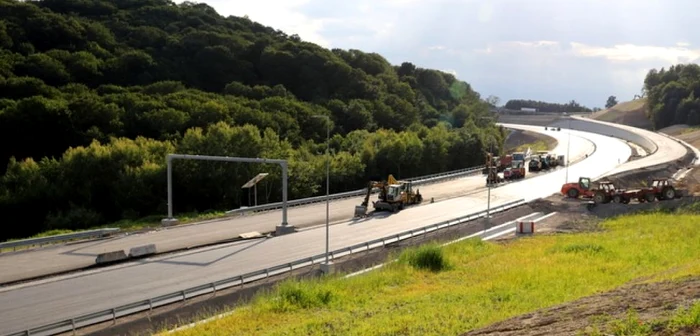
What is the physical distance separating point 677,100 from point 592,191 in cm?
11721

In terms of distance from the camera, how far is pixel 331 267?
3070cm

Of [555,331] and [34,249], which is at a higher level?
[555,331]

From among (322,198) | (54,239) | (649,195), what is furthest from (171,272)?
(649,195)

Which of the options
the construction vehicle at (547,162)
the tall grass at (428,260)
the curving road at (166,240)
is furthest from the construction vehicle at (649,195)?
the construction vehicle at (547,162)

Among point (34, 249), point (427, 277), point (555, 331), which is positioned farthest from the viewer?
point (34, 249)

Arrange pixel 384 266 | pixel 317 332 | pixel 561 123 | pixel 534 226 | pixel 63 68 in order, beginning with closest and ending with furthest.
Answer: pixel 317 332
pixel 384 266
pixel 534 226
pixel 63 68
pixel 561 123

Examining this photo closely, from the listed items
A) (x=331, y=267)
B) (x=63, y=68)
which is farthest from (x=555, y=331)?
(x=63, y=68)

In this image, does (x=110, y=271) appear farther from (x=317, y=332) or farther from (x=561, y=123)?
(x=561, y=123)

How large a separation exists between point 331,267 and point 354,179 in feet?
131

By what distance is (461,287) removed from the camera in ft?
83.5

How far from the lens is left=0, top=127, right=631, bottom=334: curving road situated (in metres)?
24.9

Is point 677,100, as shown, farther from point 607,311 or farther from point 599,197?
point 607,311

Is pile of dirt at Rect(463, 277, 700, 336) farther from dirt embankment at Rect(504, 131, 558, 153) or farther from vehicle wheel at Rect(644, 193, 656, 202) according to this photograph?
dirt embankment at Rect(504, 131, 558, 153)

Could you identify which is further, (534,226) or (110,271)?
(534,226)
